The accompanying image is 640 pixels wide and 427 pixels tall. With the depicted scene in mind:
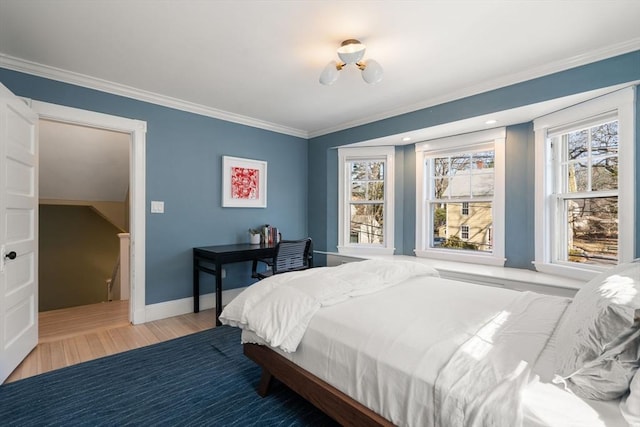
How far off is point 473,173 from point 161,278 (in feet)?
12.4

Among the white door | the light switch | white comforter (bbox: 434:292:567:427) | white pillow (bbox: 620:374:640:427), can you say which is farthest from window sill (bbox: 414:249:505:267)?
the white door

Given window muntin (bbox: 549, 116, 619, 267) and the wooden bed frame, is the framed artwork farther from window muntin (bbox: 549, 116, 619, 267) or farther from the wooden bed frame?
window muntin (bbox: 549, 116, 619, 267)

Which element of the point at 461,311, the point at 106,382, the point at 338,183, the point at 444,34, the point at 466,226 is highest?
the point at 444,34

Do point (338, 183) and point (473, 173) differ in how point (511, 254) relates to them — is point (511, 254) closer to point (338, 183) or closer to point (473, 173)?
point (473, 173)

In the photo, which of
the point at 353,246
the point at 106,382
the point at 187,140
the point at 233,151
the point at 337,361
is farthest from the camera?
the point at 353,246

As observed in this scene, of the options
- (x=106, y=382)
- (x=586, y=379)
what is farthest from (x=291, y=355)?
(x=106, y=382)

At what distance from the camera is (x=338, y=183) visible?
14.5 feet

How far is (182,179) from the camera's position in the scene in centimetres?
343

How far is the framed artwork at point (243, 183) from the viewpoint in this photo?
377 cm

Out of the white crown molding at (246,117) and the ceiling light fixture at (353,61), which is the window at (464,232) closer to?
the white crown molding at (246,117)

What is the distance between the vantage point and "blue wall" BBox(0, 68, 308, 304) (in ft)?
9.70

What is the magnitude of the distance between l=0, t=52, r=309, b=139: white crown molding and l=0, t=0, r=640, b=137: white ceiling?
1 centimetres

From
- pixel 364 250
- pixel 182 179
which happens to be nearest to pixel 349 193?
pixel 364 250

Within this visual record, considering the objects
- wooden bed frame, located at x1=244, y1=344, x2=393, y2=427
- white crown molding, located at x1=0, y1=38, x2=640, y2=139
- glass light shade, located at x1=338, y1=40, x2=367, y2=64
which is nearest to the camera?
wooden bed frame, located at x1=244, y1=344, x2=393, y2=427
